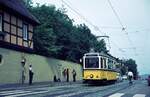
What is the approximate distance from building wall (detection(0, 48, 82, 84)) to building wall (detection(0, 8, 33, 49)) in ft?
5.22

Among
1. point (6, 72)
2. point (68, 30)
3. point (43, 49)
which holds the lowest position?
point (6, 72)

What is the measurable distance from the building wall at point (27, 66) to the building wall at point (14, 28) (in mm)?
1591

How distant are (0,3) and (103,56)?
33.1 feet

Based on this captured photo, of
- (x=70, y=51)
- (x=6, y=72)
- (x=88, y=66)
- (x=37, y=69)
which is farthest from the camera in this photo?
(x=70, y=51)

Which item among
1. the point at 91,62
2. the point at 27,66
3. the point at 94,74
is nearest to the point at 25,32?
the point at 27,66

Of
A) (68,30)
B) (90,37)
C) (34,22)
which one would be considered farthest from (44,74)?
(90,37)

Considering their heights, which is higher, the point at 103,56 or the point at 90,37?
the point at 90,37

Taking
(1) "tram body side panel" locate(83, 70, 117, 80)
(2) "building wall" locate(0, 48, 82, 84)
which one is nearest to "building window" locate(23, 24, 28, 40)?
(2) "building wall" locate(0, 48, 82, 84)

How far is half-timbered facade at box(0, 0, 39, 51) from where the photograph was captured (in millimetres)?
33806

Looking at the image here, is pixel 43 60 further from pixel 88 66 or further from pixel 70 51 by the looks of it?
pixel 70 51

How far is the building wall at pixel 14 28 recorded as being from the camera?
3428 centimetres

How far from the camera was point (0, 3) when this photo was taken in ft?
109

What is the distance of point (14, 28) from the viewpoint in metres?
36.2

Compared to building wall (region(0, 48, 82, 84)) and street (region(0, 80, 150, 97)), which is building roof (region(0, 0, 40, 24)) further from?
street (region(0, 80, 150, 97))
